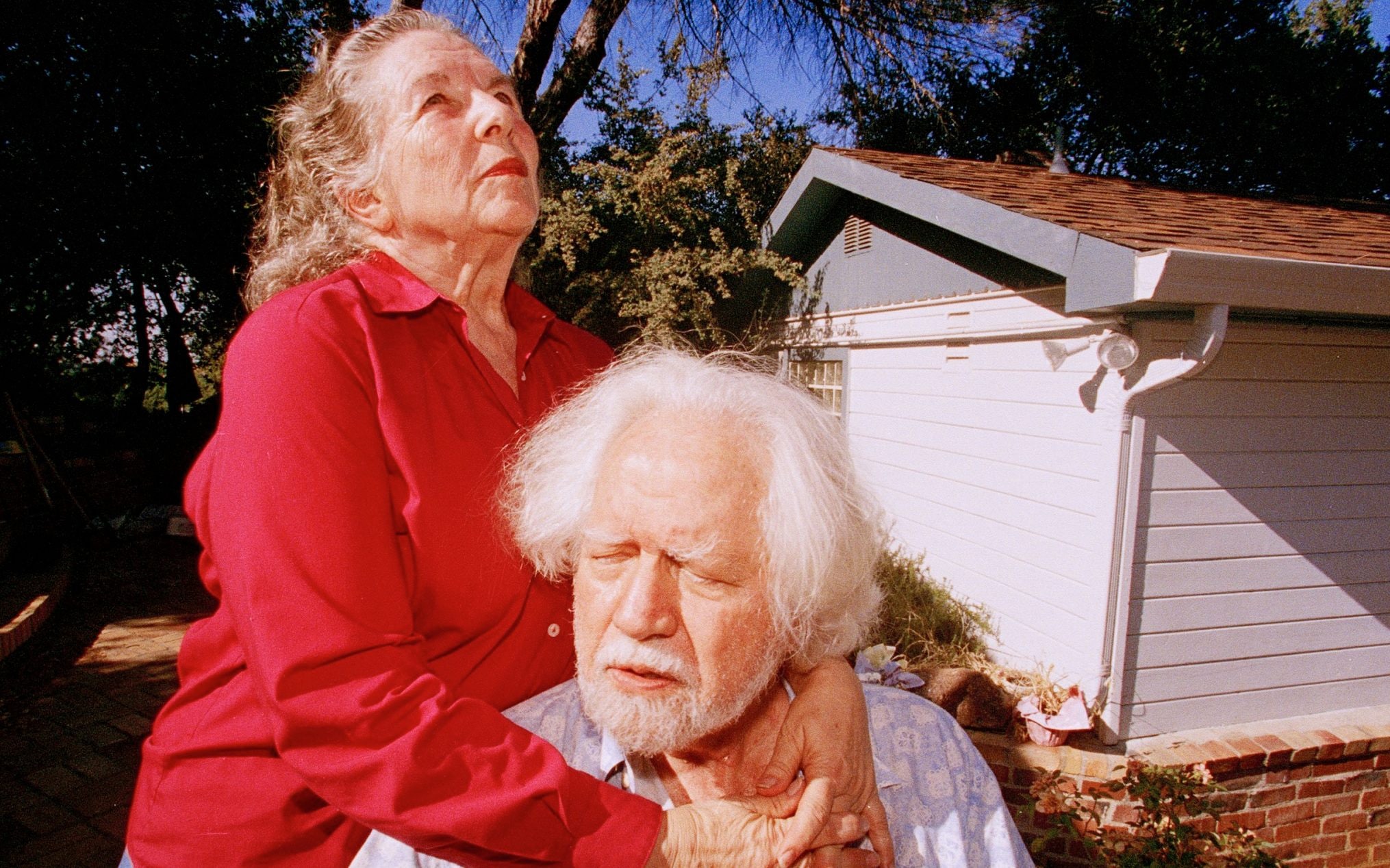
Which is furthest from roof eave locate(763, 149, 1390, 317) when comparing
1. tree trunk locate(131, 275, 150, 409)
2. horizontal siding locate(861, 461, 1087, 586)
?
tree trunk locate(131, 275, 150, 409)

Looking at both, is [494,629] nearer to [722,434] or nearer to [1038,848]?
[722,434]

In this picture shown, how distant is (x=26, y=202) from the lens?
8.22 m

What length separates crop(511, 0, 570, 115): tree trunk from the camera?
7.37 meters

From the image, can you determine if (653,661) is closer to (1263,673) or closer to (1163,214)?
(1263,673)

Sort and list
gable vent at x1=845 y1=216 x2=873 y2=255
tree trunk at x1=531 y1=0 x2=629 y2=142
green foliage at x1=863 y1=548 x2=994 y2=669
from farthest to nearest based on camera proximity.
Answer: tree trunk at x1=531 y1=0 x2=629 y2=142 < gable vent at x1=845 y1=216 x2=873 y2=255 < green foliage at x1=863 y1=548 x2=994 y2=669

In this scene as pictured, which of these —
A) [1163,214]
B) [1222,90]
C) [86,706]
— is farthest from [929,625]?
[1222,90]

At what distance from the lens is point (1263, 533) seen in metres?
4.06

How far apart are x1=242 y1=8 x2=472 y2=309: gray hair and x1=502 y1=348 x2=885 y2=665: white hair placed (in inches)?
20.4

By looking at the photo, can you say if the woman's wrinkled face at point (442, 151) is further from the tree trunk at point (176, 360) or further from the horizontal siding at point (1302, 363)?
the tree trunk at point (176, 360)

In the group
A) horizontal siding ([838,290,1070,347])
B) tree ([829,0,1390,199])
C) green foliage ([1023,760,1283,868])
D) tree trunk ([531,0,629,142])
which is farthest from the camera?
tree ([829,0,1390,199])

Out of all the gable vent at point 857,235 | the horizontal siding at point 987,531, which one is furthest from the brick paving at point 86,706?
the gable vent at point 857,235

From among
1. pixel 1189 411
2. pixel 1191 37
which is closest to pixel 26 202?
pixel 1189 411

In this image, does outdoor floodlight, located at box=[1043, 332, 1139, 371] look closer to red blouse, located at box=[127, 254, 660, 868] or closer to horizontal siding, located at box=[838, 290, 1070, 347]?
horizontal siding, located at box=[838, 290, 1070, 347]

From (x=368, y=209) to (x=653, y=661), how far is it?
95cm
